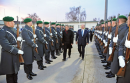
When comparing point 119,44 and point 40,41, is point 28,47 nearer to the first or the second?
point 40,41

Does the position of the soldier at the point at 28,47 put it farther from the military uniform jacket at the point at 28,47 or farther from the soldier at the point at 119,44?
the soldier at the point at 119,44

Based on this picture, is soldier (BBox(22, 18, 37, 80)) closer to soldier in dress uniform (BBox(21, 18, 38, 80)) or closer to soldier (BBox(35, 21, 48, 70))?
soldier in dress uniform (BBox(21, 18, 38, 80))

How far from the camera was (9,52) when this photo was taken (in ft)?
10.3

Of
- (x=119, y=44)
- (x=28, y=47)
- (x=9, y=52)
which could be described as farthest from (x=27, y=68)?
(x=119, y=44)

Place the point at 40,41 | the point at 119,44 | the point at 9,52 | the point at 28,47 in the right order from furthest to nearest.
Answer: the point at 40,41
the point at 28,47
the point at 9,52
the point at 119,44

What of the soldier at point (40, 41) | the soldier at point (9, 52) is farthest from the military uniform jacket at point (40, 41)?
the soldier at point (9, 52)

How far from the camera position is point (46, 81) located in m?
3.87

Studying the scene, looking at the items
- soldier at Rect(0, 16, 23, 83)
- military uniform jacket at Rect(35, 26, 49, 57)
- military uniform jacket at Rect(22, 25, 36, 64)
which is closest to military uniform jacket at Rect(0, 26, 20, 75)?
soldier at Rect(0, 16, 23, 83)

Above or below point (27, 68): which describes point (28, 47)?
above

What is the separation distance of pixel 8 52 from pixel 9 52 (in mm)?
27

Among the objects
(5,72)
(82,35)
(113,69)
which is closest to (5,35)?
(5,72)

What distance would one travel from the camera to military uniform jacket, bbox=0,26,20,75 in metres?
2.99

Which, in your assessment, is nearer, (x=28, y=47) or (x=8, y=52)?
(x=8, y=52)

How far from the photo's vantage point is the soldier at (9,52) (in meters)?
3.02
